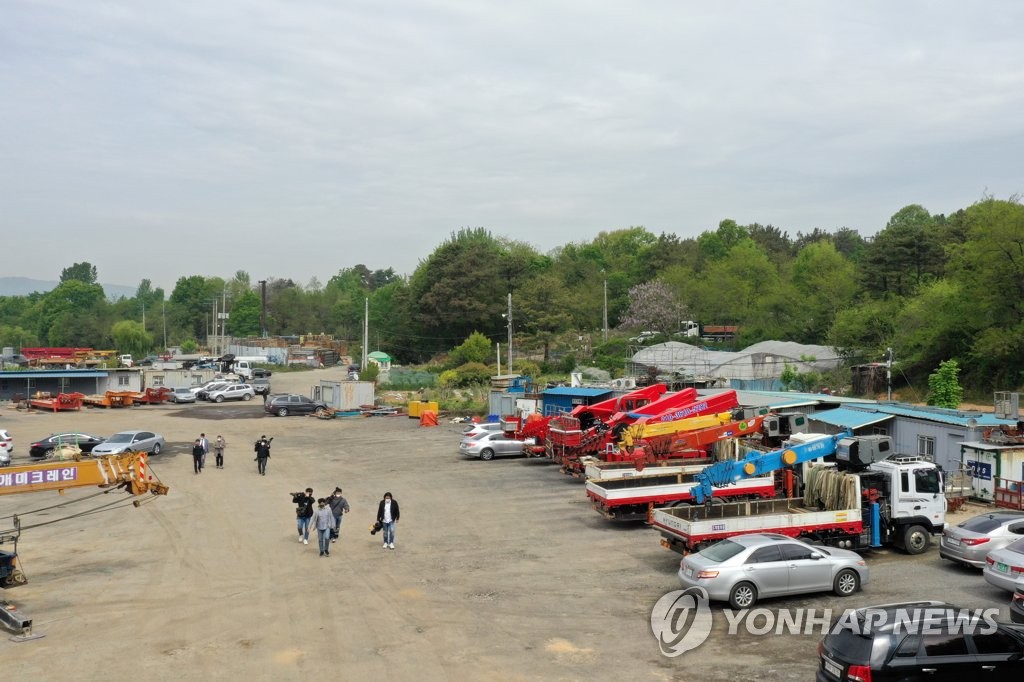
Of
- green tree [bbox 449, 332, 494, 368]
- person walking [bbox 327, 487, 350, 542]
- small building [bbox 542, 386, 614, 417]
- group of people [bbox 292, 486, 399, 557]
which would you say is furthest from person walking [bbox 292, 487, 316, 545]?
green tree [bbox 449, 332, 494, 368]

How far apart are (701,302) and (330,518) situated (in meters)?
69.2

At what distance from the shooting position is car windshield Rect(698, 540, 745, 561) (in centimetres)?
1357

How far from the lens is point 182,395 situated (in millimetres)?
54969

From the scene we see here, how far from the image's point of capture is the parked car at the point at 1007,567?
43.5ft

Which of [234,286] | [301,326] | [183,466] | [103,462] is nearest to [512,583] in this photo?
[103,462]

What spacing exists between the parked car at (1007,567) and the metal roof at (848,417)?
12.5 metres

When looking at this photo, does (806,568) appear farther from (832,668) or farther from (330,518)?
(330,518)

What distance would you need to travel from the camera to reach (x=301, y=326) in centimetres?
13375

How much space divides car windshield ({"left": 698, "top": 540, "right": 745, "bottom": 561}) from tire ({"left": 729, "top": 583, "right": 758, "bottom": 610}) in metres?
0.50

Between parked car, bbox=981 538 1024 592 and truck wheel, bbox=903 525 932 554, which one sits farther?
truck wheel, bbox=903 525 932 554

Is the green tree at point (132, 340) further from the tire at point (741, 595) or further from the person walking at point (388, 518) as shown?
the tire at point (741, 595)

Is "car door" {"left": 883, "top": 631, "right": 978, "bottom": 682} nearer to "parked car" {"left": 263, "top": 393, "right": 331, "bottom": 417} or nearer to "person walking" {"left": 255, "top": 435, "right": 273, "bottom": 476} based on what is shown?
"person walking" {"left": 255, "top": 435, "right": 273, "bottom": 476}

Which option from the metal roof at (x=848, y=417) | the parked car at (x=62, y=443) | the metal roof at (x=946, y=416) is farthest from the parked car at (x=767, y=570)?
the parked car at (x=62, y=443)

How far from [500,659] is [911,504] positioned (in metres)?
10.3
